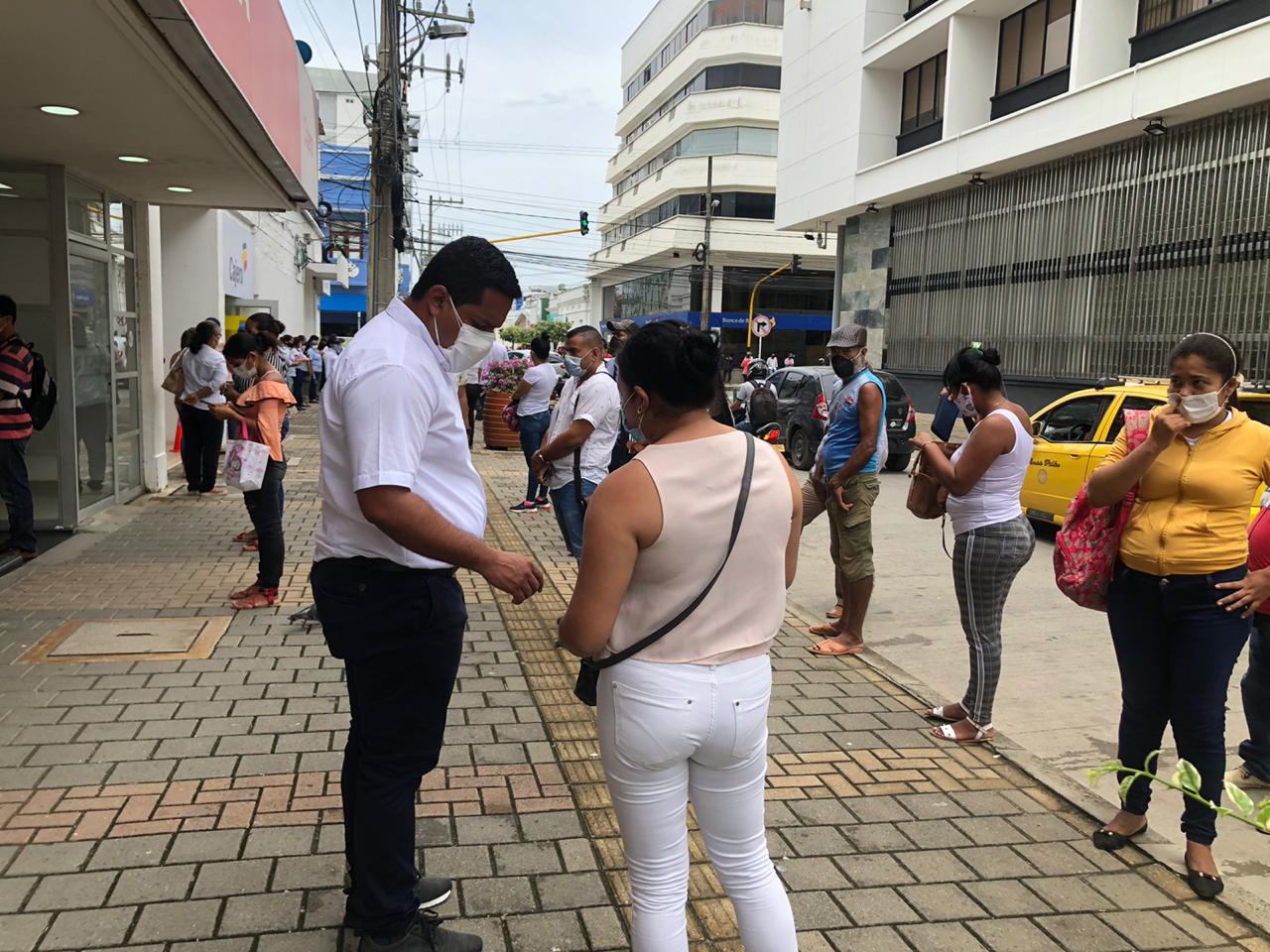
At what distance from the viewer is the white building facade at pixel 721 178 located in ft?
159

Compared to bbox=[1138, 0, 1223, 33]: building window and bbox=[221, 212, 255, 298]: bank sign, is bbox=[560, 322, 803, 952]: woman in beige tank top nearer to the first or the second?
bbox=[221, 212, 255, 298]: bank sign

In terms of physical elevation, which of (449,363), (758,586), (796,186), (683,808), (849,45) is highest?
(849,45)

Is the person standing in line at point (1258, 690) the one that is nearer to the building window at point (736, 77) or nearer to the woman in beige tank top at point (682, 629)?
the woman in beige tank top at point (682, 629)

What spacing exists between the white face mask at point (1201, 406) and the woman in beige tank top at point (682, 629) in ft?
5.28

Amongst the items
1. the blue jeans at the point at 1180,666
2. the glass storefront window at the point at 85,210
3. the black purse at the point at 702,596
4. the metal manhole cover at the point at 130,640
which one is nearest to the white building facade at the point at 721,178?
the glass storefront window at the point at 85,210

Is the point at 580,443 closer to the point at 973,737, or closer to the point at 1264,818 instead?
the point at 973,737

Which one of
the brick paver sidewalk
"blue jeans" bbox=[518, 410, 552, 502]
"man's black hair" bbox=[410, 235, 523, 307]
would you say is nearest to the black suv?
"blue jeans" bbox=[518, 410, 552, 502]

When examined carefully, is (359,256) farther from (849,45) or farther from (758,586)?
(758,586)

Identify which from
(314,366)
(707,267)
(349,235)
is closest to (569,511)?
(314,366)

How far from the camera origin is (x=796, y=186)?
1064 inches

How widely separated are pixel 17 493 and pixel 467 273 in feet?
19.3

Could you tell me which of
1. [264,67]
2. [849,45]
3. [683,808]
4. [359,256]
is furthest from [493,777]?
[359,256]

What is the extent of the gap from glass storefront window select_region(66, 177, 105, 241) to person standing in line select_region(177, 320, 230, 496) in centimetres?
124

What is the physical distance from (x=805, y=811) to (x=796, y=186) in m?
25.6
